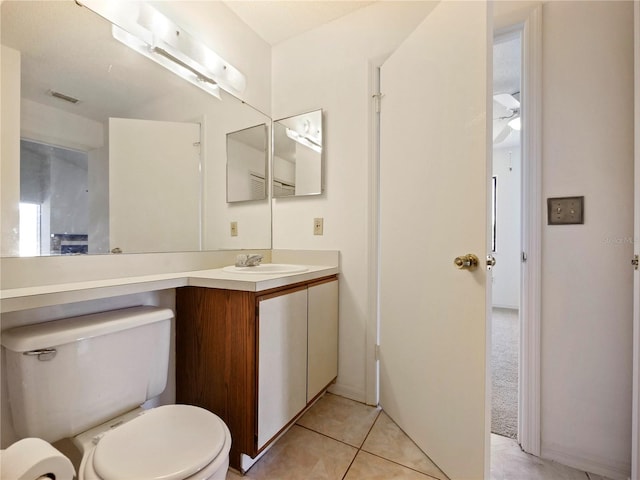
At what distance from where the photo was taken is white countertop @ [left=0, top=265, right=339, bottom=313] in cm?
74

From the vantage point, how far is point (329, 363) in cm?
160

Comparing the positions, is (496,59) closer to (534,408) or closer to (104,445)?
(534,408)

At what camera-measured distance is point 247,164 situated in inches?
71.6

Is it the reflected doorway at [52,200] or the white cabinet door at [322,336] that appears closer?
the reflected doorway at [52,200]

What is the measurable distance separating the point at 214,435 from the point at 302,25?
2.22 metres

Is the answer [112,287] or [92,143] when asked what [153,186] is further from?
[112,287]

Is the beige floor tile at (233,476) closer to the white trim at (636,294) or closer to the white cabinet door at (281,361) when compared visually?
the white cabinet door at (281,361)

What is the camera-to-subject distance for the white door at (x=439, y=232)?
1.00 meters

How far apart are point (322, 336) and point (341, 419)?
17.8 inches

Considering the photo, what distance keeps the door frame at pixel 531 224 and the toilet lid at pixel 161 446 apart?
1310 millimetres

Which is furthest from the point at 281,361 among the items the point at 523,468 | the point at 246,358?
the point at 523,468

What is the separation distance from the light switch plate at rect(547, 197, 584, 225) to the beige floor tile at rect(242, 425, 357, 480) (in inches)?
54.6

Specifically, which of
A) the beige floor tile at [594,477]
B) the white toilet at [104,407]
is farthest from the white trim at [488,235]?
the white toilet at [104,407]

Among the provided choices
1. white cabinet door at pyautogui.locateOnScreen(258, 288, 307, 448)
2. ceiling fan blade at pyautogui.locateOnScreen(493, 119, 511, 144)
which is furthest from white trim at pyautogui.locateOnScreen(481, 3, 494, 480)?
ceiling fan blade at pyautogui.locateOnScreen(493, 119, 511, 144)
